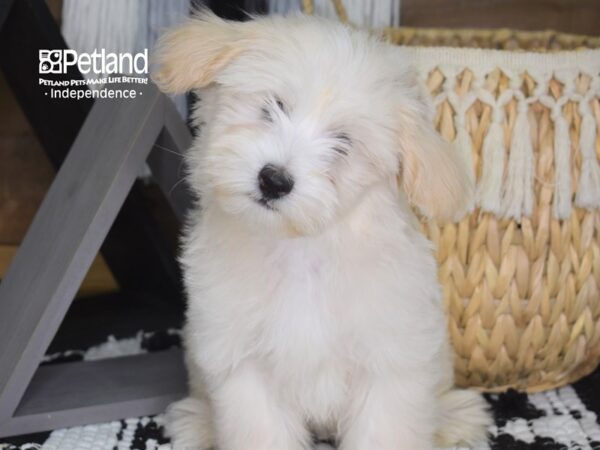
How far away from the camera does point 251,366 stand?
5.30 ft

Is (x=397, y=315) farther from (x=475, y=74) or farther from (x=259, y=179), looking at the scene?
(x=475, y=74)

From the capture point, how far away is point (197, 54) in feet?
4.96

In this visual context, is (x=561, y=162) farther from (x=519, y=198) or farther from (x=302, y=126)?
(x=302, y=126)

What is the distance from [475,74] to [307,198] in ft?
2.38

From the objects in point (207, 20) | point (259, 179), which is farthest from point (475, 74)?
point (259, 179)

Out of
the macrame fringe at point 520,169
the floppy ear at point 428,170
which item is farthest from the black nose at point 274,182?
the macrame fringe at point 520,169

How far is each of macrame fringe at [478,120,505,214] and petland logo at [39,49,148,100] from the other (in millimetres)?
746

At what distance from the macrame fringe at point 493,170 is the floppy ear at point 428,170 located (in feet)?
1.45

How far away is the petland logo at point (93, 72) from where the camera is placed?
2.01 m
